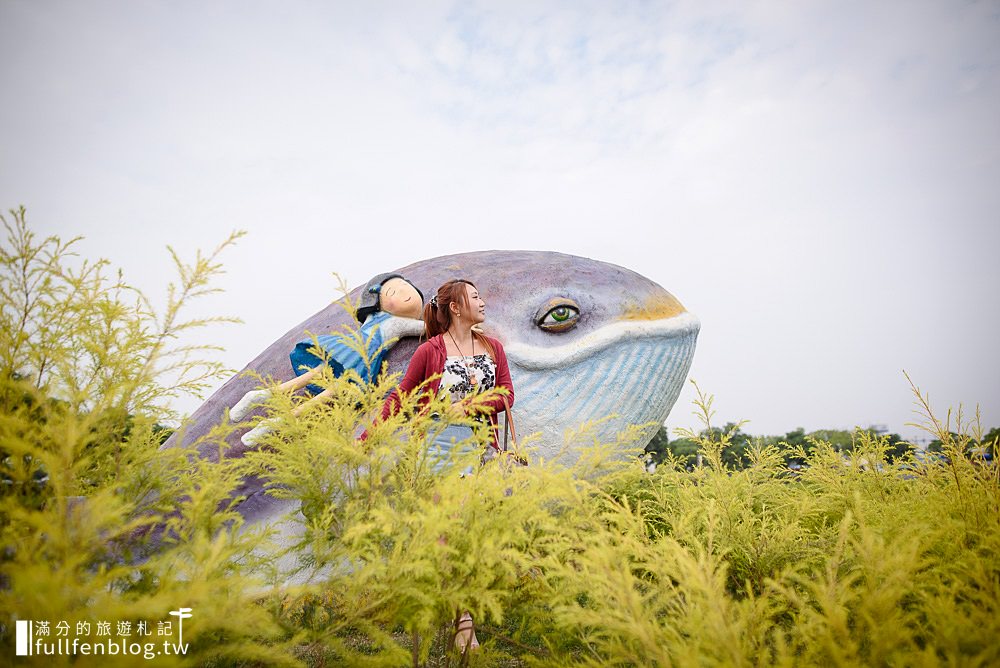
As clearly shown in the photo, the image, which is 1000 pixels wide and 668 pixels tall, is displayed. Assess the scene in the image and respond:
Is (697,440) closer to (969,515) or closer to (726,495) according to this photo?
(726,495)

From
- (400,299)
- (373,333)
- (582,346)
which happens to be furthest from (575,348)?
(373,333)

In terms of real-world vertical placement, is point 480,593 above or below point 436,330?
below

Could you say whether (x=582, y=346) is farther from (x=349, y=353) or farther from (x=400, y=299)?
(x=349, y=353)

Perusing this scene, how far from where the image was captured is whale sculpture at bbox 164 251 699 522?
3836mm

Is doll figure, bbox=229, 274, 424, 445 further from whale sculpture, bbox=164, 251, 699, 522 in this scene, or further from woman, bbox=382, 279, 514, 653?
woman, bbox=382, 279, 514, 653

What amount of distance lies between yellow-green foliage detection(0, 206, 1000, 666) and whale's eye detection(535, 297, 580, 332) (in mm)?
1719

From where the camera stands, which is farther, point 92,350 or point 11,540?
point 92,350

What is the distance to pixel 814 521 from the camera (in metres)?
3.13

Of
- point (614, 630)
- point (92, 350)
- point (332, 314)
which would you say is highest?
point (332, 314)

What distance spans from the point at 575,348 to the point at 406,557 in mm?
2431

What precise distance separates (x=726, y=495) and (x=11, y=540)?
9.27 feet

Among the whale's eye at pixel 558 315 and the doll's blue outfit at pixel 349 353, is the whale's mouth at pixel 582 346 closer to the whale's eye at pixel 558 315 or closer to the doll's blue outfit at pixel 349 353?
the whale's eye at pixel 558 315

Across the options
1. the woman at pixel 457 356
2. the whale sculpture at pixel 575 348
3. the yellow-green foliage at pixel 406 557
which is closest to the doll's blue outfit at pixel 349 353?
the whale sculpture at pixel 575 348

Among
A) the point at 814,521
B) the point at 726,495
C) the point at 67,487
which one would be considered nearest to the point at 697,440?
the point at 726,495
